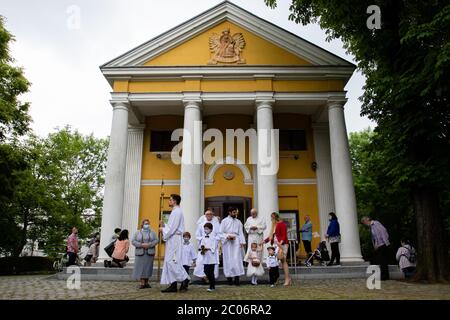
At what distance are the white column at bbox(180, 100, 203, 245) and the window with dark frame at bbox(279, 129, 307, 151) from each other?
514 cm

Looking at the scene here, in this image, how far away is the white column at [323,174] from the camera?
1791 cm

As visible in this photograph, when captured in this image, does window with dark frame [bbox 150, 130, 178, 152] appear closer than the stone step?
No

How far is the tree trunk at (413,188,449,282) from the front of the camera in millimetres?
9508

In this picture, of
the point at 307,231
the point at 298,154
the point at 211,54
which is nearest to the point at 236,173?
the point at 298,154

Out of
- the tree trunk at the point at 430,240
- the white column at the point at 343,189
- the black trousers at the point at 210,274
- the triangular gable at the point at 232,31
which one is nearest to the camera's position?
the black trousers at the point at 210,274

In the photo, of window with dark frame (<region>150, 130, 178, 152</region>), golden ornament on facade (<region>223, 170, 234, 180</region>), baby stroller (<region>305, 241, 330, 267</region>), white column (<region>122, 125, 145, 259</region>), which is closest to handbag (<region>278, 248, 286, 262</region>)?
baby stroller (<region>305, 241, 330, 267</region>)

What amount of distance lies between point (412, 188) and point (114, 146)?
37.5 ft

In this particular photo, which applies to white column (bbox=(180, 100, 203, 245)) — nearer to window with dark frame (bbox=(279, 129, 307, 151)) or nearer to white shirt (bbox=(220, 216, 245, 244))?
white shirt (bbox=(220, 216, 245, 244))

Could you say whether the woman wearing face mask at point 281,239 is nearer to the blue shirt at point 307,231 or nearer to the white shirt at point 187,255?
the white shirt at point 187,255

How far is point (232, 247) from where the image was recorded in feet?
35.1

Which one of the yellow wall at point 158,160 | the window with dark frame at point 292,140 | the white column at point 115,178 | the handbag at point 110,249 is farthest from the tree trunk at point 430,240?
the yellow wall at point 158,160

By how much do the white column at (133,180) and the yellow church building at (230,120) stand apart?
0.16 feet
